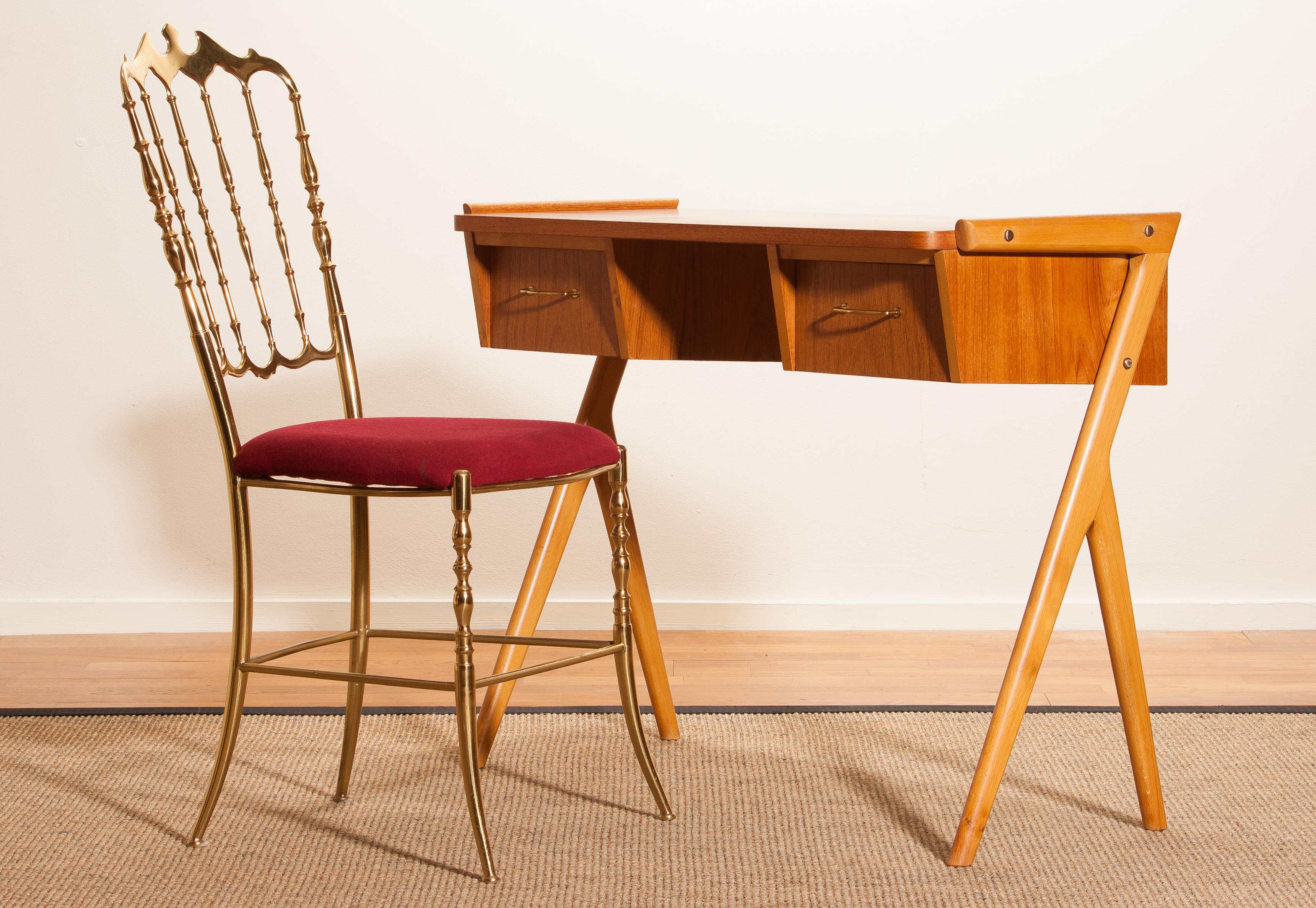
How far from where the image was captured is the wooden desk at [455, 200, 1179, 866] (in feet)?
5.26

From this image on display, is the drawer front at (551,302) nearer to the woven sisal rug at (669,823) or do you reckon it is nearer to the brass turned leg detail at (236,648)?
the brass turned leg detail at (236,648)

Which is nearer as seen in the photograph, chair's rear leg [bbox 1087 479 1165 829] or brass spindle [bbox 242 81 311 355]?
chair's rear leg [bbox 1087 479 1165 829]

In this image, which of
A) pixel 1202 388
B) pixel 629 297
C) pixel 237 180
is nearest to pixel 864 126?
pixel 1202 388

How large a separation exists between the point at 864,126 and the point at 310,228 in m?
1.23

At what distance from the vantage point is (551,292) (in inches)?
76.4

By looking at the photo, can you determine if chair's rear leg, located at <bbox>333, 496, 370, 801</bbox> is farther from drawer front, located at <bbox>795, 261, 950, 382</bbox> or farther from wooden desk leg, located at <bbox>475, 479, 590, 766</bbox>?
drawer front, located at <bbox>795, 261, 950, 382</bbox>

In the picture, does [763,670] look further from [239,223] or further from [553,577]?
[239,223]

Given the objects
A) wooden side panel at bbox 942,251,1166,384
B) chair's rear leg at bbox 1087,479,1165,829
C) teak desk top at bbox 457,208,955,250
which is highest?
teak desk top at bbox 457,208,955,250

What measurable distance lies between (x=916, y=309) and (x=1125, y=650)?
0.61 meters

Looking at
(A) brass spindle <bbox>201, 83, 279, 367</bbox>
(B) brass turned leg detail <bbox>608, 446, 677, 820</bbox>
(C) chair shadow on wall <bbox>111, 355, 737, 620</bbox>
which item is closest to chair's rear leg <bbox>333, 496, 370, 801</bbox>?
(A) brass spindle <bbox>201, 83, 279, 367</bbox>

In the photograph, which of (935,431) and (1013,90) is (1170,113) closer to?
(1013,90)

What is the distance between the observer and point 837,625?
9.78 ft

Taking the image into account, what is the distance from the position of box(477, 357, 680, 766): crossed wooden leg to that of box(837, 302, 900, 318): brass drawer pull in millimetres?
500

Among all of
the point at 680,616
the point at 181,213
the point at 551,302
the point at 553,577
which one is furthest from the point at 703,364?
the point at 181,213
